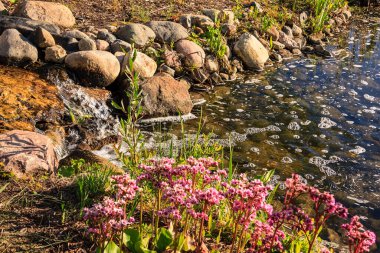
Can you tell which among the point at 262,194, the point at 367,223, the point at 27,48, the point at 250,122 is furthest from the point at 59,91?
the point at 262,194

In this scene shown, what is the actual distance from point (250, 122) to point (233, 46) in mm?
3096

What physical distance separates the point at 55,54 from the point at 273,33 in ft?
19.6

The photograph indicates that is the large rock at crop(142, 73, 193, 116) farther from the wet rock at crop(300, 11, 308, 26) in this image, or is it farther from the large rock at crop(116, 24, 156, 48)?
the wet rock at crop(300, 11, 308, 26)

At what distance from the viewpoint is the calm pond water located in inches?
247

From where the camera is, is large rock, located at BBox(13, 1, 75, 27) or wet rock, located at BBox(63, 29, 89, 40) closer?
wet rock, located at BBox(63, 29, 89, 40)

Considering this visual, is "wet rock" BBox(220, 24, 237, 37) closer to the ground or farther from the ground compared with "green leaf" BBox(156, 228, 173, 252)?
closer to the ground

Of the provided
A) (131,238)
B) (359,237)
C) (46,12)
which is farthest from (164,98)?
(359,237)

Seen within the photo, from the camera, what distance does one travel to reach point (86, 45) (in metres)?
8.00

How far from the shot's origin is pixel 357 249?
2355mm

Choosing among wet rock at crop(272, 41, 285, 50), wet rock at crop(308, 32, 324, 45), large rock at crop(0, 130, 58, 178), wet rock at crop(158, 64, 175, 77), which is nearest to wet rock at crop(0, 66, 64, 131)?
large rock at crop(0, 130, 58, 178)

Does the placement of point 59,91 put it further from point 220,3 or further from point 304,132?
point 220,3

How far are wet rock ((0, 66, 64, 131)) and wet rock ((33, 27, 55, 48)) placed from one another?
0.61 meters

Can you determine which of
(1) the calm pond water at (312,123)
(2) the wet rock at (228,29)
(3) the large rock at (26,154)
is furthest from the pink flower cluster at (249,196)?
(2) the wet rock at (228,29)

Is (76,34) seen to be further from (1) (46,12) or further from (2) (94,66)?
(2) (94,66)
